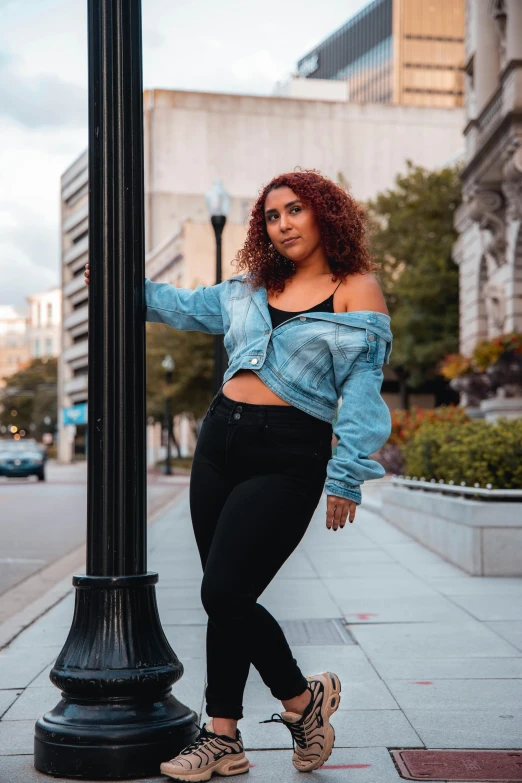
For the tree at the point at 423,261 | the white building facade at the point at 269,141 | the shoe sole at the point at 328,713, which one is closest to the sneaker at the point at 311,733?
the shoe sole at the point at 328,713

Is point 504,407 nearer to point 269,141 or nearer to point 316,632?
point 316,632

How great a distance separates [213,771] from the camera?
3.49 m

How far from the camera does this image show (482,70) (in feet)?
79.7

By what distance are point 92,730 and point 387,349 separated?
162cm

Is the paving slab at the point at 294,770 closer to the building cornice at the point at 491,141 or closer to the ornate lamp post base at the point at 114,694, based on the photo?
the ornate lamp post base at the point at 114,694

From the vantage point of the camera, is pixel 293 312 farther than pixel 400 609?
No

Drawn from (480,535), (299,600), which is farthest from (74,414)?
(299,600)

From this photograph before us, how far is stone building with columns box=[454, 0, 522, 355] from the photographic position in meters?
18.8

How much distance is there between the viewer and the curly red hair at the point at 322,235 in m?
3.57

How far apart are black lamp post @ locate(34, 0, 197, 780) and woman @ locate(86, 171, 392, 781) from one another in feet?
0.71

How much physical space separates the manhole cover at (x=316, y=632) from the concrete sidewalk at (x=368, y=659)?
0.5 inches

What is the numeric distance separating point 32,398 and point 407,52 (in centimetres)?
6252

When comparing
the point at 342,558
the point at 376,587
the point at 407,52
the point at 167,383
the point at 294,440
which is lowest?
the point at 342,558

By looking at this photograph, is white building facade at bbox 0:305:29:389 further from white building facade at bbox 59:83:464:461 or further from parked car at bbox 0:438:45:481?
parked car at bbox 0:438:45:481
